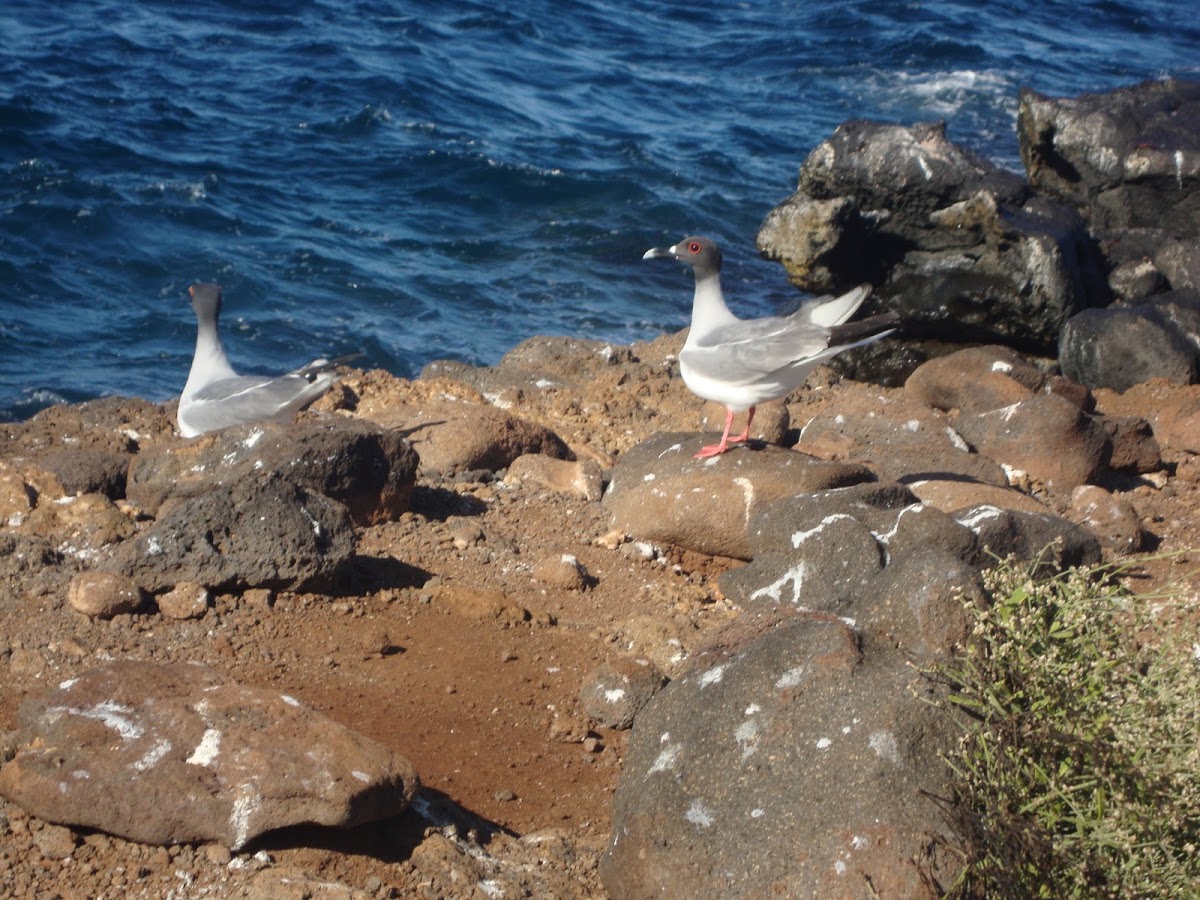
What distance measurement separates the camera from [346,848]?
4016 mm

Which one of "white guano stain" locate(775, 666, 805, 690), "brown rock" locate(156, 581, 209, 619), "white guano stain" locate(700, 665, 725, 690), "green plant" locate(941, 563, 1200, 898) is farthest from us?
"brown rock" locate(156, 581, 209, 619)

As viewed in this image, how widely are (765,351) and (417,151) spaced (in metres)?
13.4

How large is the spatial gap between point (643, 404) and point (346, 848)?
6.16 m

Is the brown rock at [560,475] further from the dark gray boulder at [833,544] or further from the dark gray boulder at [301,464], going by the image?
the dark gray boulder at [833,544]

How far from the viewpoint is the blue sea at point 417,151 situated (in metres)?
14.1

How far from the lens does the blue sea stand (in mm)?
14109

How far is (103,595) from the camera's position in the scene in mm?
5438

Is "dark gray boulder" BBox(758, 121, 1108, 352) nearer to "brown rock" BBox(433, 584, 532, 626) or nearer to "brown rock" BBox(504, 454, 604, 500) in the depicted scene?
"brown rock" BBox(504, 454, 604, 500)

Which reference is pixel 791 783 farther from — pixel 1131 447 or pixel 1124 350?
pixel 1124 350

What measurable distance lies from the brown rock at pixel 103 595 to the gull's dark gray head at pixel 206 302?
3592mm

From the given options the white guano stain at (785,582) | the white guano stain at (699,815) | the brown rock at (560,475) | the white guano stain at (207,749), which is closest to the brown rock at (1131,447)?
the brown rock at (560,475)

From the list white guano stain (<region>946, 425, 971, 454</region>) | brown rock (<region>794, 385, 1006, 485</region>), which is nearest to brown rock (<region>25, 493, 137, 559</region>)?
brown rock (<region>794, 385, 1006, 485</region>)

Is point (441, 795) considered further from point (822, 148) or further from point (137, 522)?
point (822, 148)

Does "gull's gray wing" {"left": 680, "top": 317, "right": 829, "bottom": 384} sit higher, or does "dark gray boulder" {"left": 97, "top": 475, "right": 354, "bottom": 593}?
"gull's gray wing" {"left": 680, "top": 317, "right": 829, "bottom": 384}
